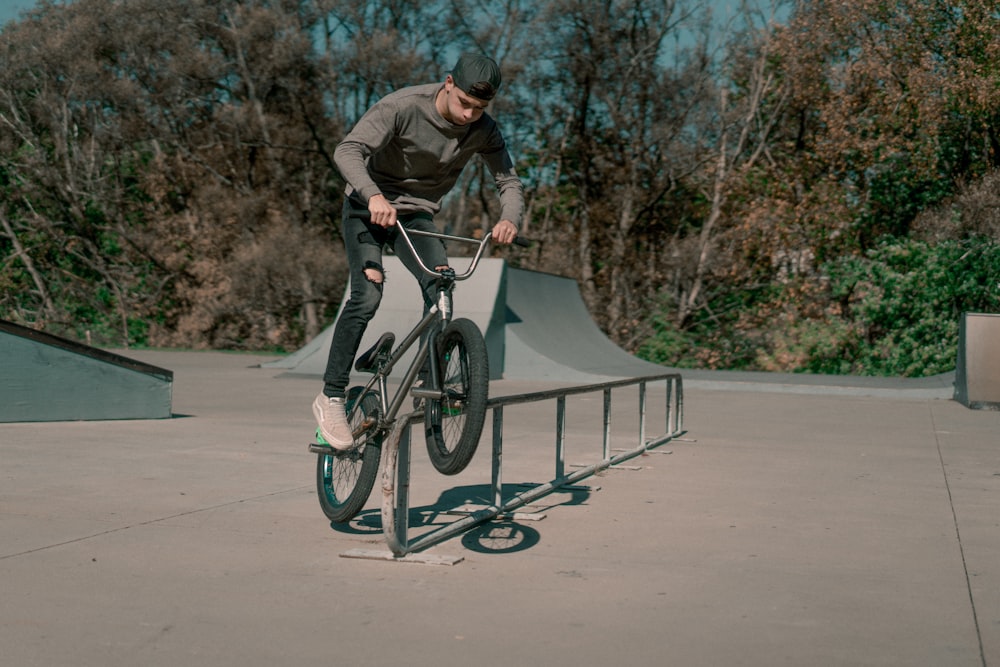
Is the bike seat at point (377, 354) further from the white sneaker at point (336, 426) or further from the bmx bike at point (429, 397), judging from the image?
the white sneaker at point (336, 426)

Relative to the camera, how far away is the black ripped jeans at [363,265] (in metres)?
4.35

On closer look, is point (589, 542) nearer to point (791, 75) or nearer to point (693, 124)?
point (791, 75)

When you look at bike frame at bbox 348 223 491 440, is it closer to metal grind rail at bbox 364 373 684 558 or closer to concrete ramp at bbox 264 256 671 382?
metal grind rail at bbox 364 373 684 558

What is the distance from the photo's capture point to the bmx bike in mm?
4074

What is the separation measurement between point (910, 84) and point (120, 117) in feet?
60.1

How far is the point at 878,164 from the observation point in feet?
73.5

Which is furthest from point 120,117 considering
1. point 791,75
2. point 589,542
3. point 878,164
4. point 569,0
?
point 589,542

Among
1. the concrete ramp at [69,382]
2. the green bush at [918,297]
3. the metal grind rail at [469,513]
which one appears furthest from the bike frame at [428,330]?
the green bush at [918,297]

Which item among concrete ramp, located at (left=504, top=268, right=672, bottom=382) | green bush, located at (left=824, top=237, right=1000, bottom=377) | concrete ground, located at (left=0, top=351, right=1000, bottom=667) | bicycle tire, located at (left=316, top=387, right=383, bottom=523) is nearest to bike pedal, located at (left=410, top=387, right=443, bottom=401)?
bicycle tire, located at (left=316, top=387, right=383, bottom=523)

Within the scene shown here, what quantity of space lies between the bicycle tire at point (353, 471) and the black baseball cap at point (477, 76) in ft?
4.55

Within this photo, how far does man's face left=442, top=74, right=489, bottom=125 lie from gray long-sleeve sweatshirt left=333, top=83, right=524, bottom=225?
0.06m

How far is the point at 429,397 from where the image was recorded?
4.17 meters

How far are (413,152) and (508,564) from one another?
5.59 feet

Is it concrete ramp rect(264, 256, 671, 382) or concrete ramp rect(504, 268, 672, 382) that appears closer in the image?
concrete ramp rect(264, 256, 671, 382)
